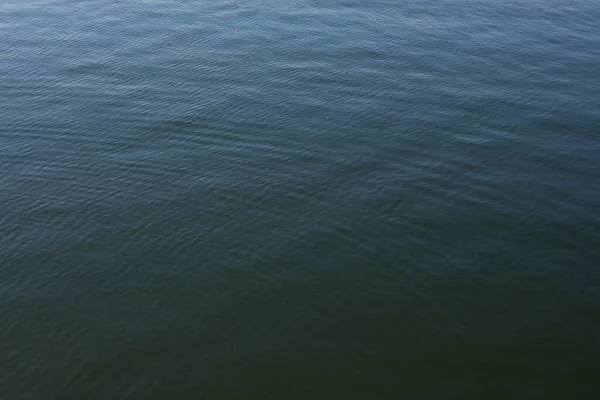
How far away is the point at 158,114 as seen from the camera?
9088 centimetres

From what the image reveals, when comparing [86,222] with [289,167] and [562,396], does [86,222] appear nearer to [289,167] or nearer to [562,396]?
[289,167]

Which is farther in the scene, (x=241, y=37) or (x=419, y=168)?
(x=241, y=37)

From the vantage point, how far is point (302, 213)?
71.2m

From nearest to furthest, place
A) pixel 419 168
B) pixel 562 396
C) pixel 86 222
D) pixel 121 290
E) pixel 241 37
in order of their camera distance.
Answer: pixel 562 396
pixel 121 290
pixel 86 222
pixel 419 168
pixel 241 37

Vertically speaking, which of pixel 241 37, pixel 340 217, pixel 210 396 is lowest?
pixel 210 396

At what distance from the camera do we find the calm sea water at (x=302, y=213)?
176ft

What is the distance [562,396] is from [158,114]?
60712 mm

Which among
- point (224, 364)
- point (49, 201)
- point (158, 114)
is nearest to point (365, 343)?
point (224, 364)

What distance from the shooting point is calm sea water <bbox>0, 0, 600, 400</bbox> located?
53.8 metres

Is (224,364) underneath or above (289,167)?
underneath

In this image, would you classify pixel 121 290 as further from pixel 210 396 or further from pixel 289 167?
pixel 289 167

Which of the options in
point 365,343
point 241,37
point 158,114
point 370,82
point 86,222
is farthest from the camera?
point 241,37

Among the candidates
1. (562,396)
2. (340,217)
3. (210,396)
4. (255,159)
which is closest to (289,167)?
(255,159)

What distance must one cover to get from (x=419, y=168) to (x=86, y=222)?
3652 cm
